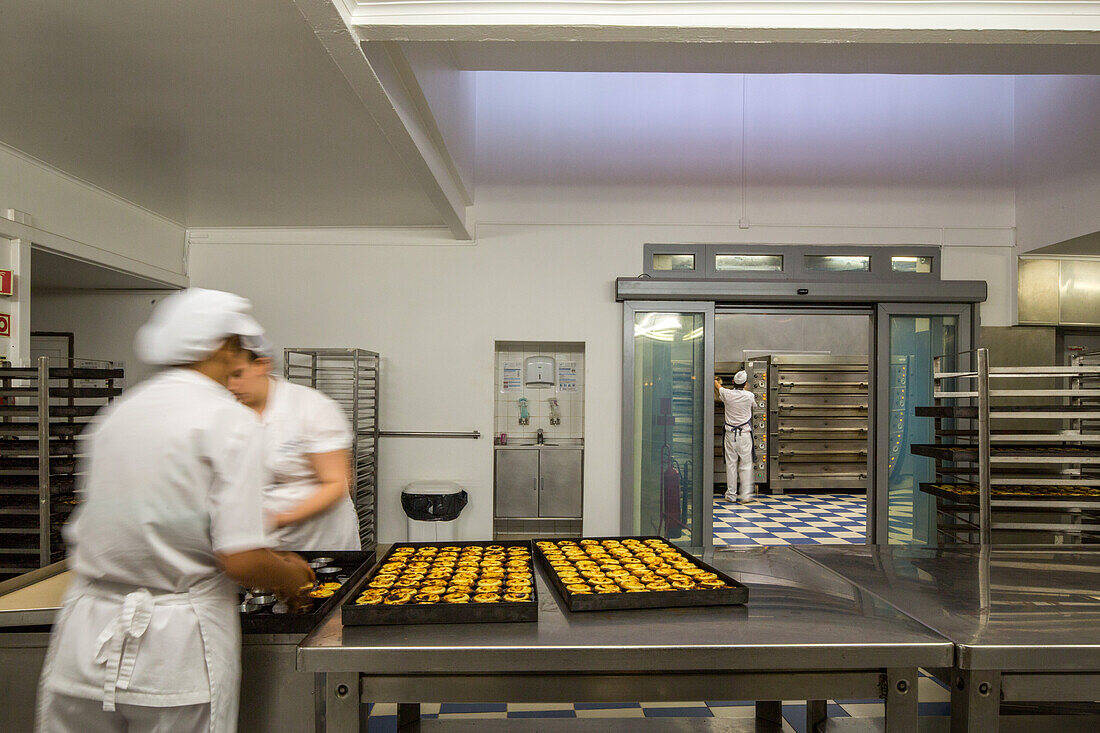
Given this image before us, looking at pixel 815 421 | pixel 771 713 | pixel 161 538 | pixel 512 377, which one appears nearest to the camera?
pixel 161 538

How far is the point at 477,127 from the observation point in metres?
5.86

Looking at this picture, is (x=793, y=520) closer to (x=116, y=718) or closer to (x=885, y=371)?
(x=885, y=371)

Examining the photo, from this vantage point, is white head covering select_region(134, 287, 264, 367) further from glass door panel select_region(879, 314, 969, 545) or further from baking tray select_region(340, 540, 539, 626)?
glass door panel select_region(879, 314, 969, 545)

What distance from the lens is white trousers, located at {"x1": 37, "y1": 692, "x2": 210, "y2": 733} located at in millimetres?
1549

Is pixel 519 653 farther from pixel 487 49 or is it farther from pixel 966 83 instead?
pixel 966 83

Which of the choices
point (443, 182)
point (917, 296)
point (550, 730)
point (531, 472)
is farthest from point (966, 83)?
point (550, 730)

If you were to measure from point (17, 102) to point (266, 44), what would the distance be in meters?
1.55

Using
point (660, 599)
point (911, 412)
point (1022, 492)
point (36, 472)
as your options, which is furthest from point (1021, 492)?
point (36, 472)

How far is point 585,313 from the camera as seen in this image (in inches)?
230

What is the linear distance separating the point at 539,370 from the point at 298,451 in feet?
12.3

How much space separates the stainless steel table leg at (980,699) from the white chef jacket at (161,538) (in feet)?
5.72

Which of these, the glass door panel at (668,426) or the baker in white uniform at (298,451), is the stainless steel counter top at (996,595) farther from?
the glass door panel at (668,426)

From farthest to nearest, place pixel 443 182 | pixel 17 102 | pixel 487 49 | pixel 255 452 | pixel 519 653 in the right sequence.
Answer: pixel 443 182, pixel 487 49, pixel 17 102, pixel 519 653, pixel 255 452

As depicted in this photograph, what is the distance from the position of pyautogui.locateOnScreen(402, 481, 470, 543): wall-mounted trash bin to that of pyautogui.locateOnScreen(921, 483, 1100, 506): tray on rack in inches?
135
